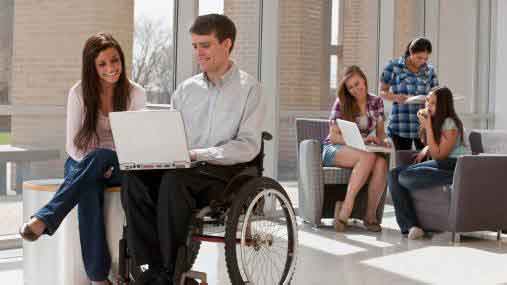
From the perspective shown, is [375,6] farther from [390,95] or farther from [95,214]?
[95,214]

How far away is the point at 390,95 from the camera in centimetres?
605

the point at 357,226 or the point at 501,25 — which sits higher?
the point at 501,25

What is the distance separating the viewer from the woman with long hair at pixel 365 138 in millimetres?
5473

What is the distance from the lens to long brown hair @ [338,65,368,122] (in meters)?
5.50

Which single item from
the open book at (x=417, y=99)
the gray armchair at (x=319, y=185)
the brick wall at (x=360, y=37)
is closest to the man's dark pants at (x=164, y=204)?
the gray armchair at (x=319, y=185)

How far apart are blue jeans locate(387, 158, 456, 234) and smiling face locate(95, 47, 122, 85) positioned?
2372mm

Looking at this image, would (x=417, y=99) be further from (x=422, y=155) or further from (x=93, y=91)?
(x=93, y=91)

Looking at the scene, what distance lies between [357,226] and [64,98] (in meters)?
2.26

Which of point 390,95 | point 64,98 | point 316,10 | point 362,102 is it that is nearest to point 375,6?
point 316,10

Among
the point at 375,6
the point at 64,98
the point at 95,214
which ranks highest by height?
→ the point at 375,6

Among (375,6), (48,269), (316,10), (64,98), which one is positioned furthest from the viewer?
(375,6)

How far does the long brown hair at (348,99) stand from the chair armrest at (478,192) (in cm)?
87

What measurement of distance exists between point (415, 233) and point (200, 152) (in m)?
2.49

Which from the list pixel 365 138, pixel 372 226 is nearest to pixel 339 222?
pixel 372 226
